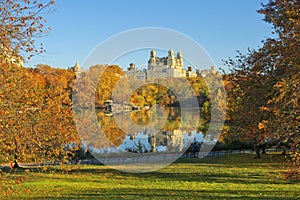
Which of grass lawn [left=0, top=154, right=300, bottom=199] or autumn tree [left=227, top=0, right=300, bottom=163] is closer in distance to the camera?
autumn tree [left=227, top=0, right=300, bottom=163]

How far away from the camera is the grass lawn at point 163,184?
844 centimetres

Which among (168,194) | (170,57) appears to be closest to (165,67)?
(170,57)

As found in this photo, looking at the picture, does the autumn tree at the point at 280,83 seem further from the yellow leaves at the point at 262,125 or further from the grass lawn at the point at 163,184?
the grass lawn at the point at 163,184

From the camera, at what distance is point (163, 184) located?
32.8 ft

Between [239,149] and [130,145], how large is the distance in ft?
20.5

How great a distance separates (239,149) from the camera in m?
20.3

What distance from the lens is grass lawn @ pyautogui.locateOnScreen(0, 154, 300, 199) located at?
332 inches

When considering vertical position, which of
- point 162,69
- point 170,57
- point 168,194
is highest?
point 170,57

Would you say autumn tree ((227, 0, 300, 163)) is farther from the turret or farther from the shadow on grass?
the turret

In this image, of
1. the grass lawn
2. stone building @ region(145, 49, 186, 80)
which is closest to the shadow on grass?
the grass lawn

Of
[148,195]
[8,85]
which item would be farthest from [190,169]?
[8,85]

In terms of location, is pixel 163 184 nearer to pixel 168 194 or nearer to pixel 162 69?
pixel 168 194

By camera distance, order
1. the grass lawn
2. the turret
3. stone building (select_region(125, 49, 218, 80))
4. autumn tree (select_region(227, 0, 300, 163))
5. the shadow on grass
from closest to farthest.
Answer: autumn tree (select_region(227, 0, 300, 163)), the shadow on grass, the grass lawn, the turret, stone building (select_region(125, 49, 218, 80))

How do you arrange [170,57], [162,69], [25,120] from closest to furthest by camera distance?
[25,120], [170,57], [162,69]
